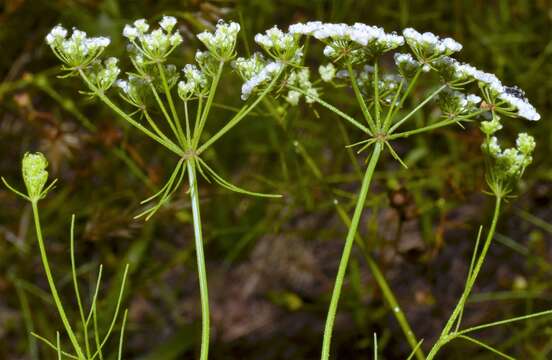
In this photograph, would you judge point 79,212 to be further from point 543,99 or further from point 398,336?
point 543,99

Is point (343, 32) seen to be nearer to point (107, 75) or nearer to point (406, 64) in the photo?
point (406, 64)

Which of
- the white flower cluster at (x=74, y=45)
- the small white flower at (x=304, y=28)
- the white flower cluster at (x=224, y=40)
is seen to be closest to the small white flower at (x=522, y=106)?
the small white flower at (x=304, y=28)

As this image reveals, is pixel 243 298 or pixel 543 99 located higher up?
pixel 543 99

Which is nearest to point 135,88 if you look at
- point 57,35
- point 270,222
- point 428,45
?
point 57,35

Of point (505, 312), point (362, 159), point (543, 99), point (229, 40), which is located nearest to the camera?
point (229, 40)

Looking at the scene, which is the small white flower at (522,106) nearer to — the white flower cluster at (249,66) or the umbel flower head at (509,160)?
the umbel flower head at (509,160)

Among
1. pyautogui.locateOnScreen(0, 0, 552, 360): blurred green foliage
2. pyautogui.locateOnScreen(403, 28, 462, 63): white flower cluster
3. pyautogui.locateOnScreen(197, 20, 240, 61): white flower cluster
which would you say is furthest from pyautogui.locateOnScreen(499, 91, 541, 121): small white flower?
pyautogui.locateOnScreen(0, 0, 552, 360): blurred green foliage

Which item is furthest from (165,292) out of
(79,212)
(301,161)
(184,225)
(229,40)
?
(229,40)
